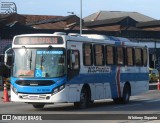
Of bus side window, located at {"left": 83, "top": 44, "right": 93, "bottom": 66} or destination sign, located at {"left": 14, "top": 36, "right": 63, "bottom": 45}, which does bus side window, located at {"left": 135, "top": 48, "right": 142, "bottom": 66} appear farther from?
destination sign, located at {"left": 14, "top": 36, "right": 63, "bottom": 45}

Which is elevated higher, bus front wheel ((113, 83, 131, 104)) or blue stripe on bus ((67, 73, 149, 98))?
blue stripe on bus ((67, 73, 149, 98))

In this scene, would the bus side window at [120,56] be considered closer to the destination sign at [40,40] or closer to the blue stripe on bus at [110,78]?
the blue stripe on bus at [110,78]

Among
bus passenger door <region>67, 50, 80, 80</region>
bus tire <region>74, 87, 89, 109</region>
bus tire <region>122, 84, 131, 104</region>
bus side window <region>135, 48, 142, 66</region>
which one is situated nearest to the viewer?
bus passenger door <region>67, 50, 80, 80</region>

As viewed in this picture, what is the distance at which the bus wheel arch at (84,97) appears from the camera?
21.1m

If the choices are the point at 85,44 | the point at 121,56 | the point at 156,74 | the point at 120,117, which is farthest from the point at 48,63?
the point at 156,74

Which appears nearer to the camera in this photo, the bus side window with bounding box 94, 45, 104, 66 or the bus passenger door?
the bus passenger door

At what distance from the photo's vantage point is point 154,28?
8088cm

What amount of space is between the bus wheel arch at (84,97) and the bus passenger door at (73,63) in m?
0.99

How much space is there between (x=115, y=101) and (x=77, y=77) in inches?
227

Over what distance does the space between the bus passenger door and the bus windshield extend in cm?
29

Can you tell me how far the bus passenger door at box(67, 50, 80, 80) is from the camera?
792 inches

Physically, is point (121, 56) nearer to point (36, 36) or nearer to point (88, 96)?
point (88, 96)

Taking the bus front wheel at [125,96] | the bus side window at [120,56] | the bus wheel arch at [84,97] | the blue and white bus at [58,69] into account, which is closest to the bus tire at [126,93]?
the bus front wheel at [125,96]

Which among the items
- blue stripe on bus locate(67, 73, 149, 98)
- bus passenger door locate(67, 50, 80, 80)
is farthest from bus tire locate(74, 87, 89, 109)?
bus passenger door locate(67, 50, 80, 80)
